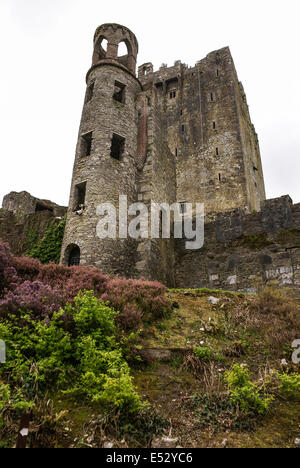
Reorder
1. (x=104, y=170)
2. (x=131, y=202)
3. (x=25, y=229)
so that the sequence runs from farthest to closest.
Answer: (x=25, y=229) < (x=131, y=202) < (x=104, y=170)

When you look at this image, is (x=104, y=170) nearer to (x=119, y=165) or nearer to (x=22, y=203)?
(x=119, y=165)

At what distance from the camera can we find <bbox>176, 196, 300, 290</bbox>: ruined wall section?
12.5 meters

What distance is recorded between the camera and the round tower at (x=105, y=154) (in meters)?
12.3

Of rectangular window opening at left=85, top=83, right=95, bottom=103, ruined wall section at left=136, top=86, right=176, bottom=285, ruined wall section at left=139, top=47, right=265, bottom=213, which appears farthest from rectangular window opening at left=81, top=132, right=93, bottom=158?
ruined wall section at left=139, top=47, right=265, bottom=213

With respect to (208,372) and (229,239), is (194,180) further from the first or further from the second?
(208,372)

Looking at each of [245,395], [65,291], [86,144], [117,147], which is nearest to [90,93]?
[86,144]

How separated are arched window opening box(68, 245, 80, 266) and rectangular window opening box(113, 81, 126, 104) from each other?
739 centimetres

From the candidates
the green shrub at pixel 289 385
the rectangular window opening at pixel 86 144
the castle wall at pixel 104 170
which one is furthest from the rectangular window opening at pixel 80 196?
the green shrub at pixel 289 385

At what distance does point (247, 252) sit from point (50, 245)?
8.64m

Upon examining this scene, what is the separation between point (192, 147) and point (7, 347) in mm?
26634

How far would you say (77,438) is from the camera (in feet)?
13.6

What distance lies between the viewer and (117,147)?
14.9 metres

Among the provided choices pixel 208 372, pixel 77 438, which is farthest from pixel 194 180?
pixel 77 438
